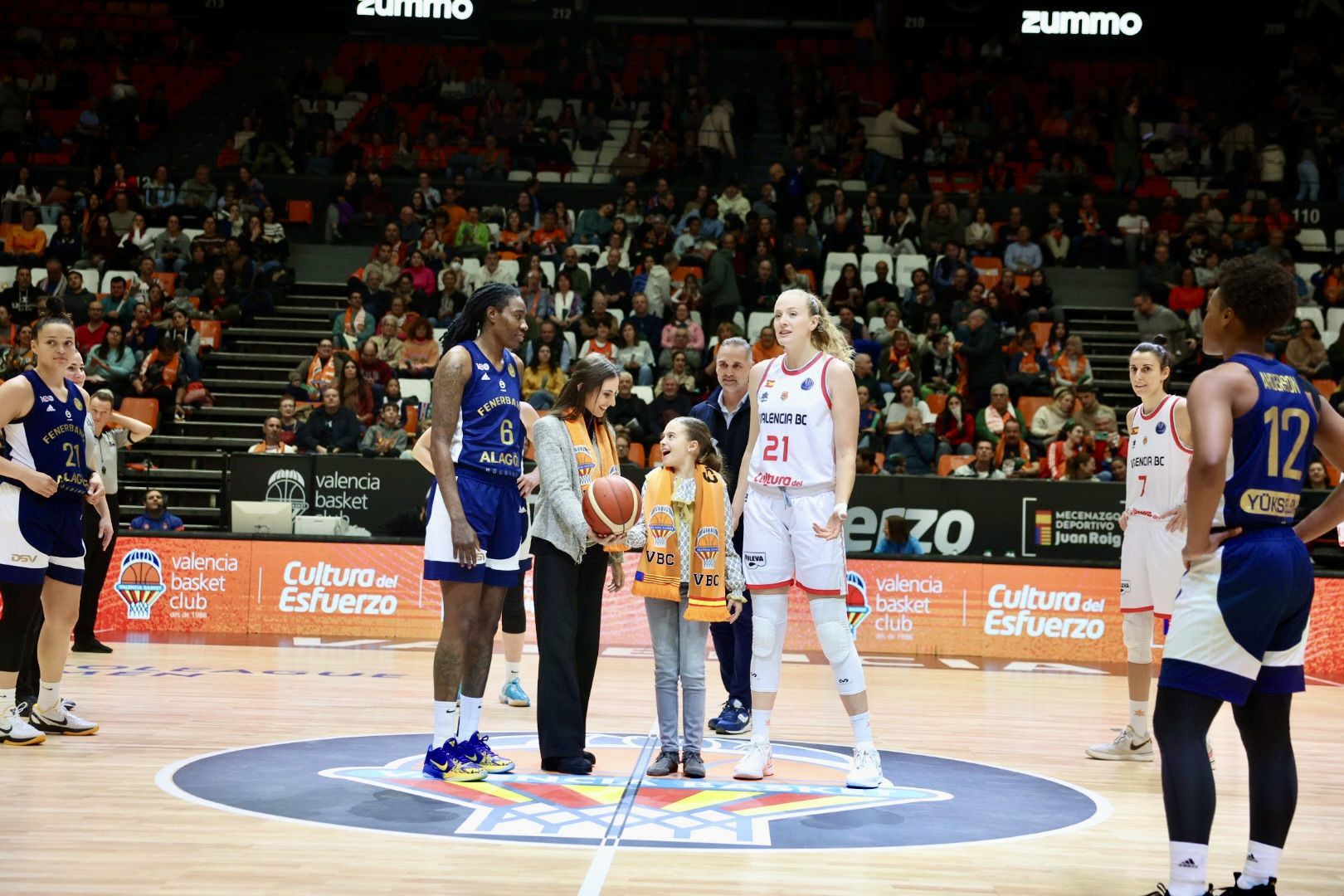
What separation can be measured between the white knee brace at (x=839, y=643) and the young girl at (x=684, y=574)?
482 millimetres

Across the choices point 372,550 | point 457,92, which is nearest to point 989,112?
point 457,92

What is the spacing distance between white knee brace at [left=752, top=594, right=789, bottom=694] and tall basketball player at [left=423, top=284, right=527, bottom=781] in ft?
3.72

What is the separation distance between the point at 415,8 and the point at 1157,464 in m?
20.4

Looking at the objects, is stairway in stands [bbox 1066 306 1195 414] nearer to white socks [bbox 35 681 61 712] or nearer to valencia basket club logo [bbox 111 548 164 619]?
valencia basket club logo [bbox 111 548 164 619]

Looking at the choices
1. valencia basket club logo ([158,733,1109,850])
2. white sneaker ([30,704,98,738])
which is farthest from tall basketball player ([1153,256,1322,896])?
white sneaker ([30,704,98,738])

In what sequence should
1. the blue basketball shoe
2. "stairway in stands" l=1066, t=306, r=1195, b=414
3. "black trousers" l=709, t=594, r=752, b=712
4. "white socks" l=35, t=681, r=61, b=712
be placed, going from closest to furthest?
"white socks" l=35, t=681, r=61, b=712
"black trousers" l=709, t=594, r=752, b=712
the blue basketball shoe
"stairway in stands" l=1066, t=306, r=1195, b=414

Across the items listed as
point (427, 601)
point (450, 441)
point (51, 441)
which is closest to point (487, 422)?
point (450, 441)

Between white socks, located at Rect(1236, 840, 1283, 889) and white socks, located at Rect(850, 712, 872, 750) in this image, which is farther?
white socks, located at Rect(850, 712, 872, 750)

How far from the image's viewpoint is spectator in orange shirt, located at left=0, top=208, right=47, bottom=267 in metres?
18.6

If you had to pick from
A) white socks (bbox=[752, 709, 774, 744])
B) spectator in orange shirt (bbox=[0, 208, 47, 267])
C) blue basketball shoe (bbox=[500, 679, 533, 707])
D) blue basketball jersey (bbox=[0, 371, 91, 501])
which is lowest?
blue basketball shoe (bbox=[500, 679, 533, 707])

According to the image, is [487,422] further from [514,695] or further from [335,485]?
[335,485]

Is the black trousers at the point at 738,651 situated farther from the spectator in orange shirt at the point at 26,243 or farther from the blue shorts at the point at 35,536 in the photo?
the spectator in orange shirt at the point at 26,243

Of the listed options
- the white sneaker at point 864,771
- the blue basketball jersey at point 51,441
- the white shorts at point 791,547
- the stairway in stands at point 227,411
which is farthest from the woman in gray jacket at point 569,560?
the stairway in stands at point 227,411

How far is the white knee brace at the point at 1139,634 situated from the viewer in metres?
7.20
